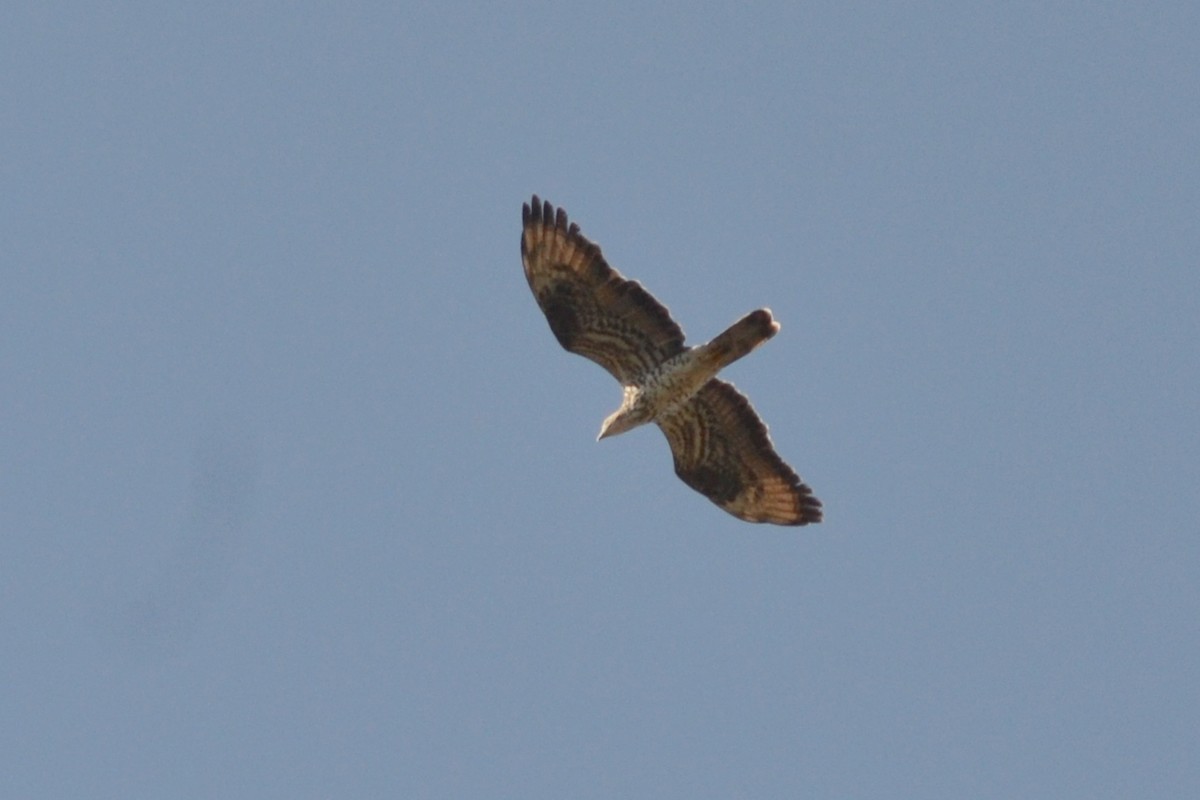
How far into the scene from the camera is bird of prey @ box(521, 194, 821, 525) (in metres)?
20.5

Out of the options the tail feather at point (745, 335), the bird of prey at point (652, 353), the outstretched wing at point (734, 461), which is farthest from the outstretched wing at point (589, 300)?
the outstretched wing at point (734, 461)

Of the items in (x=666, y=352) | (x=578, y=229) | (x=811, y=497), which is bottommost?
(x=811, y=497)

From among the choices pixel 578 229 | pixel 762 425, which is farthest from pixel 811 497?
pixel 578 229

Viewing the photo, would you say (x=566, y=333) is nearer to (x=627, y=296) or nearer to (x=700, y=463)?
(x=627, y=296)

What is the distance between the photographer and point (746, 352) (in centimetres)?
2045

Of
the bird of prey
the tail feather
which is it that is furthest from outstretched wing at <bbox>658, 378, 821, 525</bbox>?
the tail feather

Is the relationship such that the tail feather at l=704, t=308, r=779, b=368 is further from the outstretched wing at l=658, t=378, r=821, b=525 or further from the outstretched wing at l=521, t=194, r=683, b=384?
the outstretched wing at l=658, t=378, r=821, b=525

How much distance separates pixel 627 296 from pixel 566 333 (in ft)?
2.81

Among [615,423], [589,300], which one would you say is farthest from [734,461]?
[589,300]

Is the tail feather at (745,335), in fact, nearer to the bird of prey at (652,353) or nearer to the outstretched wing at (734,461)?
the bird of prey at (652,353)

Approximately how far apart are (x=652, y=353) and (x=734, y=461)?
1.85m

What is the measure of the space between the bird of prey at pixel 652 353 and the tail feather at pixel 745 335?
0.04 ft

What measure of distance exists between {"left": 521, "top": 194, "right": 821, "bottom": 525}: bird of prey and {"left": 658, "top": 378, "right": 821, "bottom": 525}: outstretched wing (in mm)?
12

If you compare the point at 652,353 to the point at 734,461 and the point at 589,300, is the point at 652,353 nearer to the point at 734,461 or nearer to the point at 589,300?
the point at 589,300
